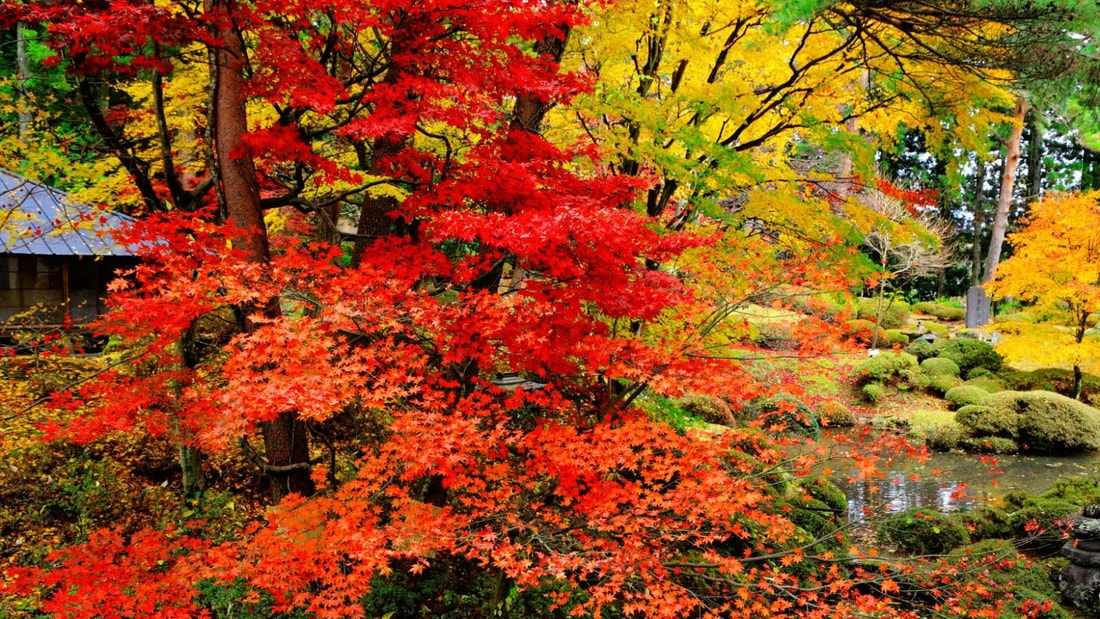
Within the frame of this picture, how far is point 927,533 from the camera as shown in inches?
368

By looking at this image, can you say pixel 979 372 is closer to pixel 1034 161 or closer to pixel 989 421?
pixel 989 421

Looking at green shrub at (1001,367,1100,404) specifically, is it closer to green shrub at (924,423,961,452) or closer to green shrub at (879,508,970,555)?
green shrub at (924,423,961,452)

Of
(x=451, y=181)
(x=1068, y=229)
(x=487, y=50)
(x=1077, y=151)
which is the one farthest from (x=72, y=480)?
(x=1077, y=151)

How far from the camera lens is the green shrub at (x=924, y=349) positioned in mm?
20406

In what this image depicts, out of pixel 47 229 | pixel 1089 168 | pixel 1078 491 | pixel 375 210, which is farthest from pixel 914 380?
pixel 1089 168

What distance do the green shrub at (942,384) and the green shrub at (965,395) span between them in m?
0.72

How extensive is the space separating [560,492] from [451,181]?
3129mm

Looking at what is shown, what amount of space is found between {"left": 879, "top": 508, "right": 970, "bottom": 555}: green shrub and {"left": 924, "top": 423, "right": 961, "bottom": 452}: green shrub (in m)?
6.25

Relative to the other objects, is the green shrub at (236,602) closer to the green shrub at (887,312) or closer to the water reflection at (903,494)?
the water reflection at (903,494)

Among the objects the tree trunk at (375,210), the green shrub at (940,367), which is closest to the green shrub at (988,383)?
the green shrub at (940,367)

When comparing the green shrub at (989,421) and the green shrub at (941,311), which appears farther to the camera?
the green shrub at (941,311)

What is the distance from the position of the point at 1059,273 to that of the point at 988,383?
4012 mm

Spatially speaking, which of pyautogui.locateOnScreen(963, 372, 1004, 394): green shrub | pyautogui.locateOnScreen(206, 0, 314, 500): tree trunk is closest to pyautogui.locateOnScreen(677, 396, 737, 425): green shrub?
pyautogui.locateOnScreen(206, 0, 314, 500): tree trunk

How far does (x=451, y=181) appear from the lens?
5789 millimetres
